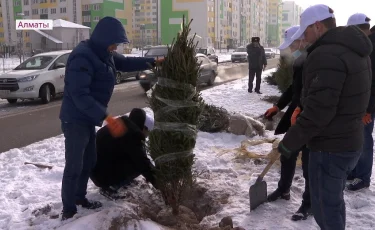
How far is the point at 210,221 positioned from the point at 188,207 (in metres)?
0.56

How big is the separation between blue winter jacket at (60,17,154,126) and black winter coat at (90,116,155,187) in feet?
1.47

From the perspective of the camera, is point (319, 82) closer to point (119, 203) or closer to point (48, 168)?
point (119, 203)

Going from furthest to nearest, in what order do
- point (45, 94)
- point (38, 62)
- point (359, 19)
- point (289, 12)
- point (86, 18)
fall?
1. point (289, 12)
2. point (86, 18)
3. point (38, 62)
4. point (45, 94)
5. point (359, 19)

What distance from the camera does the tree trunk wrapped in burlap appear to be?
11.0ft

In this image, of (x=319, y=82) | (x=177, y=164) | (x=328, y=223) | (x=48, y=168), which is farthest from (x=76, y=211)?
(x=319, y=82)

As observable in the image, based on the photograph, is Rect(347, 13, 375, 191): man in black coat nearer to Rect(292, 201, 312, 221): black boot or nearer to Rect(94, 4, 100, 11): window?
Rect(292, 201, 312, 221): black boot

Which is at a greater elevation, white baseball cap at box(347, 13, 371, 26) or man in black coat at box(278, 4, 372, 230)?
white baseball cap at box(347, 13, 371, 26)

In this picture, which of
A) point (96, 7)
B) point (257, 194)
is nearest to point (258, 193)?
point (257, 194)

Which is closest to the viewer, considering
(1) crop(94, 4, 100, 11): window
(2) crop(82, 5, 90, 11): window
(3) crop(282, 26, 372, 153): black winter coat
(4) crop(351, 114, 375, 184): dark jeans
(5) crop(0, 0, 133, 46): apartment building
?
(3) crop(282, 26, 372, 153): black winter coat

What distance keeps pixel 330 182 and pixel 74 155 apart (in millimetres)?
2159

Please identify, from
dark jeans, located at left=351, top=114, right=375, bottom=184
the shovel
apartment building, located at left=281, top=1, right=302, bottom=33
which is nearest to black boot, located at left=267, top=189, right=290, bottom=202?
the shovel

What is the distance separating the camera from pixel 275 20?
4715 inches

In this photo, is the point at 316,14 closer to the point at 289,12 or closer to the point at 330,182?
the point at 330,182

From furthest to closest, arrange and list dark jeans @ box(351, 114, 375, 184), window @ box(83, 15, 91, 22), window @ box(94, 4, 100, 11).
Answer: window @ box(83, 15, 91, 22), window @ box(94, 4, 100, 11), dark jeans @ box(351, 114, 375, 184)
